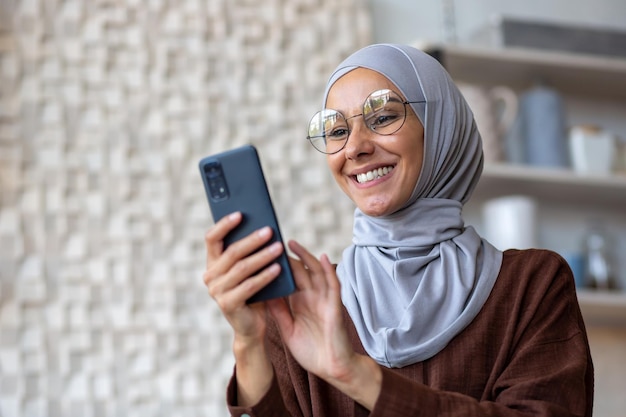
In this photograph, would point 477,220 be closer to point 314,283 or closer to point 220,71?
point 220,71

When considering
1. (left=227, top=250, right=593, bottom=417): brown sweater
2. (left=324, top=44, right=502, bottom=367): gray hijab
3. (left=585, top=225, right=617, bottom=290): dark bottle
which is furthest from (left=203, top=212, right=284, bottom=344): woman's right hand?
(left=585, top=225, right=617, bottom=290): dark bottle

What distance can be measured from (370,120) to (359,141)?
35mm

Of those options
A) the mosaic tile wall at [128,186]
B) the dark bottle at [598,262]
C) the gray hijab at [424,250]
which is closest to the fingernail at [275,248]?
the gray hijab at [424,250]

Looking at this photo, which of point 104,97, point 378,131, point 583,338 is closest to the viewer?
point 583,338

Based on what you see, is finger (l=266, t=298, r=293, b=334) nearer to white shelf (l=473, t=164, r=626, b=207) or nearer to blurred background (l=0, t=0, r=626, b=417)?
blurred background (l=0, t=0, r=626, b=417)

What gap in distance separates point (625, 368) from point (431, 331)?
2.15m

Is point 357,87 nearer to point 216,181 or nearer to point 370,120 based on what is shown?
point 370,120

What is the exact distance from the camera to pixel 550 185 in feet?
10.9

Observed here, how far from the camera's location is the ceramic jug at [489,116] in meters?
3.25

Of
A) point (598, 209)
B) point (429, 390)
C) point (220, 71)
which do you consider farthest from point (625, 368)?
point (429, 390)

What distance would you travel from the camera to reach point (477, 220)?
3.36 m

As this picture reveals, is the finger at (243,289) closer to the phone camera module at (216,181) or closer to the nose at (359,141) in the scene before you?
the phone camera module at (216,181)

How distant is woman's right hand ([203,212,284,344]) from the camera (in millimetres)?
1176

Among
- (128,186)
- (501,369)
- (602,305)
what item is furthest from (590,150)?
(501,369)
